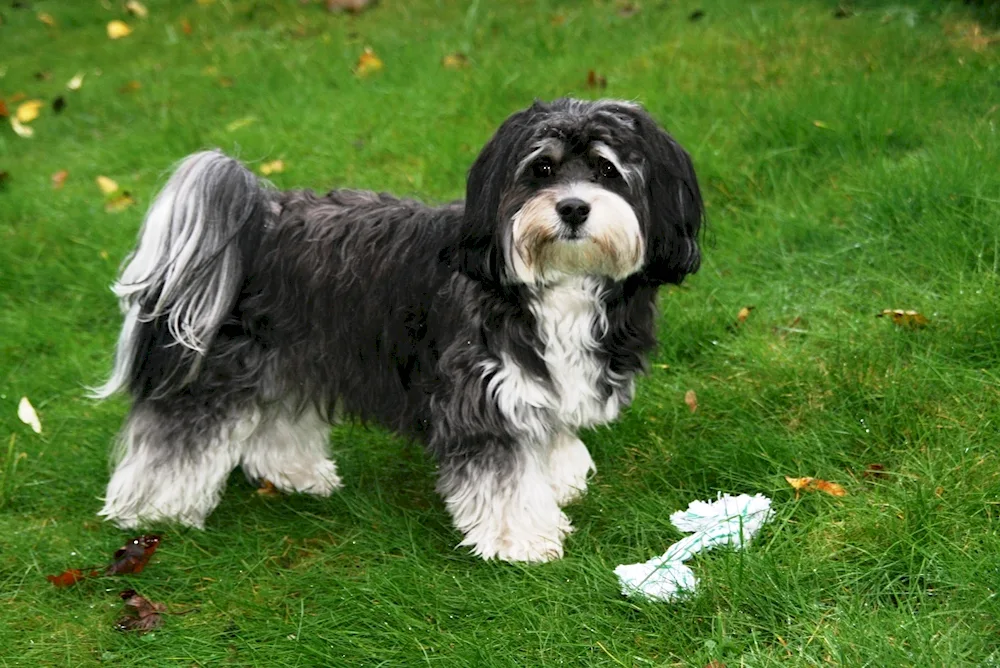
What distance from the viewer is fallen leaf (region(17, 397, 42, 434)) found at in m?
4.66

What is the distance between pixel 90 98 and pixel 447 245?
211 inches

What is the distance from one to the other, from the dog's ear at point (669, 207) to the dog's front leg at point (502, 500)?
696mm

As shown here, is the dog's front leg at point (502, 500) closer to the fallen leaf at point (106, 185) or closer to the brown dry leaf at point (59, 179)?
the fallen leaf at point (106, 185)

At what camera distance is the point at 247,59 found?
8125 mm

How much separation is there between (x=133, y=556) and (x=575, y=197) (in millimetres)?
1903

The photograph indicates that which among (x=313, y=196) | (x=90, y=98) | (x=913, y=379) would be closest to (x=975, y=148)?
(x=913, y=379)

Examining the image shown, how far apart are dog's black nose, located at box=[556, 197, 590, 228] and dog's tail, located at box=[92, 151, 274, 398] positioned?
1097 mm

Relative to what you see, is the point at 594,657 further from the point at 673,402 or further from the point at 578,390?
the point at 673,402

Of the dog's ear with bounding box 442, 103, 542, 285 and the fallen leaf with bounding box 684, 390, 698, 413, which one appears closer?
the dog's ear with bounding box 442, 103, 542, 285

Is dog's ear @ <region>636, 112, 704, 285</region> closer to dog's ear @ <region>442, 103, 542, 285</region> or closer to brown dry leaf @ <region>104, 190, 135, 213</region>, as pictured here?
dog's ear @ <region>442, 103, 542, 285</region>

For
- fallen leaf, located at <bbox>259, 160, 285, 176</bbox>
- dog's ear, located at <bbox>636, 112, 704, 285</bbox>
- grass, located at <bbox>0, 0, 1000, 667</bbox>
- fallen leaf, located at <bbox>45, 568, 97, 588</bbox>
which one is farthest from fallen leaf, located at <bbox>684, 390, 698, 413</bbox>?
fallen leaf, located at <bbox>259, 160, 285, 176</bbox>

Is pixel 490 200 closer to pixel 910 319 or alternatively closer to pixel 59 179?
pixel 910 319

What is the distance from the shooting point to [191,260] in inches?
143

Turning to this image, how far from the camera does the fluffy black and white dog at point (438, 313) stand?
3275 mm
